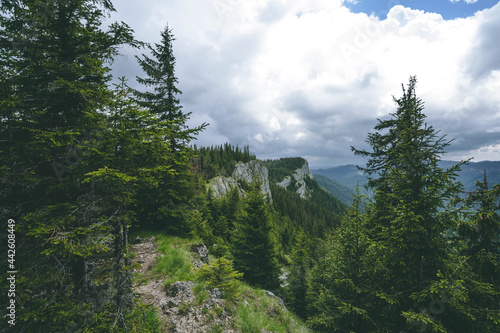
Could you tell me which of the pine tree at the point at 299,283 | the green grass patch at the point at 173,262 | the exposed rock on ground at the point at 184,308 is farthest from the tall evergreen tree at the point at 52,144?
the pine tree at the point at 299,283

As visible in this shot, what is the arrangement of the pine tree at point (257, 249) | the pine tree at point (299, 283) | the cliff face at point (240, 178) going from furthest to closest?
1. the cliff face at point (240, 178)
2. the pine tree at point (299, 283)
3. the pine tree at point (257, 249)

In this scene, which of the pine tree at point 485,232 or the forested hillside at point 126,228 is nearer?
the forested hillside at point 126,228

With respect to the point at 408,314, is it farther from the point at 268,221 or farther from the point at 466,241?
the point at 268,221

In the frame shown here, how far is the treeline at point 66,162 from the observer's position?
446 centimetres

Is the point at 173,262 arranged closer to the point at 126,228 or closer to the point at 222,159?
the point at 126,228

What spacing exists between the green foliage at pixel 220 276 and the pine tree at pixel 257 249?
21.3ft

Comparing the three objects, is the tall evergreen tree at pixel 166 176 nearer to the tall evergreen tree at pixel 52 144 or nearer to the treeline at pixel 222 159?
the tall evergreen tree at pixel 52 144

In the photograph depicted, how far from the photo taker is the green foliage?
9.07 m

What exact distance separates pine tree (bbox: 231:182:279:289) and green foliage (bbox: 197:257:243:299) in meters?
6.48

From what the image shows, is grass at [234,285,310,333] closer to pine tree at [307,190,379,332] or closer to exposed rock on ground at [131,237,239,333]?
exposed rock on ground at [131,237,239,333]

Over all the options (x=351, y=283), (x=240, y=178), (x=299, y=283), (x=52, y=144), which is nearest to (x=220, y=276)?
(x=351, y=283)

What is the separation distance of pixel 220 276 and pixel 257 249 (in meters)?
7.10

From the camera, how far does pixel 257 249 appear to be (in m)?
15.9

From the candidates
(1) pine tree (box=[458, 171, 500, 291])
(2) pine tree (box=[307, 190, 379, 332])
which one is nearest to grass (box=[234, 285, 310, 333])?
(2) pine tree (box=[307, 190, 379, 332])
